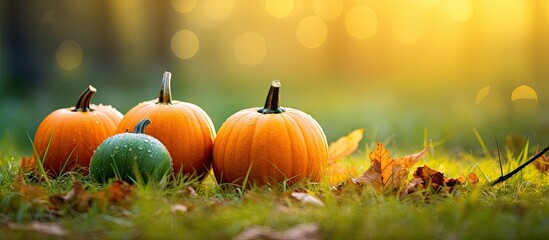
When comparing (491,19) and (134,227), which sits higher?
(491,19)

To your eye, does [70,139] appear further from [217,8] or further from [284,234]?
[217,8]

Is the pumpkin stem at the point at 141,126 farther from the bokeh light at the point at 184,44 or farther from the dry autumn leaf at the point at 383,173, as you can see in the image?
the bokeh light at the point at 184,44

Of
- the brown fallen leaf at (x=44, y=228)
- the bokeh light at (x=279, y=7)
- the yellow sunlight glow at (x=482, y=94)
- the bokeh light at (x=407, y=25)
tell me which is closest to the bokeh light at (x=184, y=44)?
the bokeh light at (x=279, y=7)

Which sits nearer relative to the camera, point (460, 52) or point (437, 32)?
point (460, 52)

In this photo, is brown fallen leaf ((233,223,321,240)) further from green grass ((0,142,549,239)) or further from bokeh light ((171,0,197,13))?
bokeh light ((171,0,197,13))

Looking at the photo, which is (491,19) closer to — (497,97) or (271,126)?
(497,97)

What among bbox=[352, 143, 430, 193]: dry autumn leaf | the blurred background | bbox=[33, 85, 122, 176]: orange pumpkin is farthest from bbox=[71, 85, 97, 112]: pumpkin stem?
the blurred background

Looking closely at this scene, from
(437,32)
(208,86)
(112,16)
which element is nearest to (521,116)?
(437,32)
